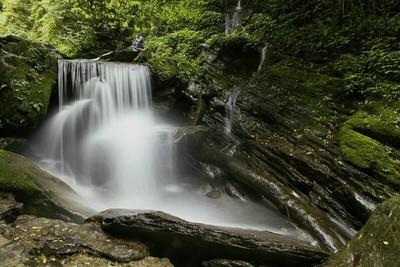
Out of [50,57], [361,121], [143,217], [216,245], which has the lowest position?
[216,245]

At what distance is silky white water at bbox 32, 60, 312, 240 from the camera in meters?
6.70

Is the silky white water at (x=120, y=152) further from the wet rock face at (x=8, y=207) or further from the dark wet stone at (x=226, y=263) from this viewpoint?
the dark wet stone at (x=226, y=263)

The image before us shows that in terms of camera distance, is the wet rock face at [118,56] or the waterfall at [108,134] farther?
the wet rock face at [118,56]

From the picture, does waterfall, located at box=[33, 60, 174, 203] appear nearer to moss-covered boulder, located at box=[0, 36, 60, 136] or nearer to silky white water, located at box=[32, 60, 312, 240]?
→ silky white water, located at box=[32, 60, 312, 240]

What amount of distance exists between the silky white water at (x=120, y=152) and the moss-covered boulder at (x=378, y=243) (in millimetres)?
1720

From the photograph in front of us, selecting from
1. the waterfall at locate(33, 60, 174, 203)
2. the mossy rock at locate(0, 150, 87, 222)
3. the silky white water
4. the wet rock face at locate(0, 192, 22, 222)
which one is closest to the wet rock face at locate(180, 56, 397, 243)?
the silky white water

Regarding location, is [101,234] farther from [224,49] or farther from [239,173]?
[224,49]

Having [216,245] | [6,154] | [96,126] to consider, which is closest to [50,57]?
[96,126]

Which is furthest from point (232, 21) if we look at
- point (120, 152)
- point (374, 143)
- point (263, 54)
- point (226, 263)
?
point (226, 263)

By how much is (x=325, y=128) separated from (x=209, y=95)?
11.7ft

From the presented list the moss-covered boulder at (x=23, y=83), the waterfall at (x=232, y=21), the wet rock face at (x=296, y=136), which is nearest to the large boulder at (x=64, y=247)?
the wet rock face at (x=296, y=136)

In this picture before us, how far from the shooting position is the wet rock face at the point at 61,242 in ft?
12.6

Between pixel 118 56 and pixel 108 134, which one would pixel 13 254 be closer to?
pixel 108 134

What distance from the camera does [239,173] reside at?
287 inches
